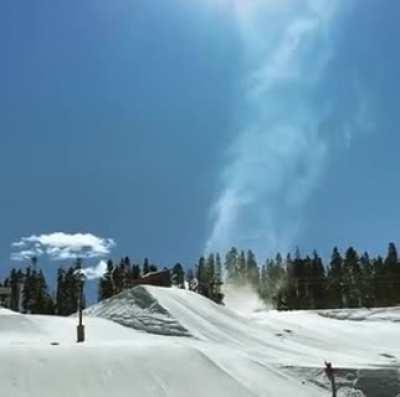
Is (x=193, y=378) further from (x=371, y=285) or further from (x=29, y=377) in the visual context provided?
(x=371, y=285)

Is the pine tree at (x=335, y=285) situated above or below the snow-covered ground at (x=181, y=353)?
above

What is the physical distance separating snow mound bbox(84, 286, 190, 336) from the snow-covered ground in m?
0.07

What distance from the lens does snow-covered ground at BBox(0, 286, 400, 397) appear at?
95.4ft

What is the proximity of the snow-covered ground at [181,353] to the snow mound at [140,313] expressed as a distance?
71 mm

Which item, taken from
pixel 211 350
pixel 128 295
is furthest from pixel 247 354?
pixel 128 295

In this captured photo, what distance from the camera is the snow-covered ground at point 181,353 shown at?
29.1 meters

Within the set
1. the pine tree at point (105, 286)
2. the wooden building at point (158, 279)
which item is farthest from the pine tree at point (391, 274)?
the wooden building at point (158, 279)

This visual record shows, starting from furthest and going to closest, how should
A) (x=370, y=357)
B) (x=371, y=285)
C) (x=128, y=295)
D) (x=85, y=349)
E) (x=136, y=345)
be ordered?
(x=371, y=285) < (x=128, y=295) < (x=370, y=357) < (x=136, y=345) < (x=85, y=349)

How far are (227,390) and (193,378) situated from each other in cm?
158

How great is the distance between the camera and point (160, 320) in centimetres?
4569

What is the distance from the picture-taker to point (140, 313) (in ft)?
155

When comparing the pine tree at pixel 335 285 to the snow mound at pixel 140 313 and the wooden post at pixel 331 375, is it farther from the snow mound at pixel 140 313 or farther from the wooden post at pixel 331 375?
the wooden post at pixel 331 375

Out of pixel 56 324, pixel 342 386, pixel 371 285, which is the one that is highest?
pixel 371 285

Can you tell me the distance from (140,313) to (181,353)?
13.2m
